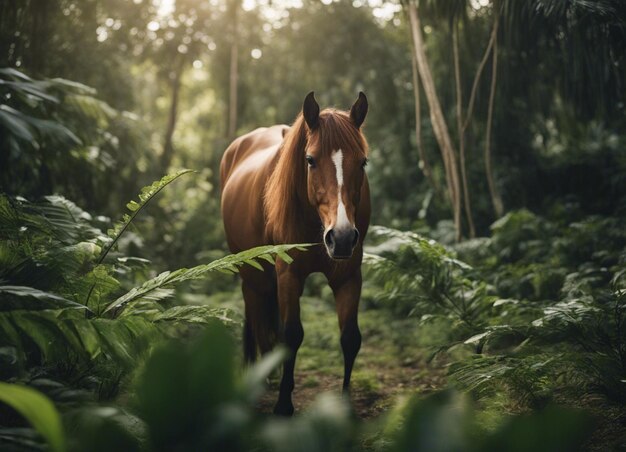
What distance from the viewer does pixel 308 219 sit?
3406 millimetres

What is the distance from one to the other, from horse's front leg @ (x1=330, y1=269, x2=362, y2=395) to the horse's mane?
458mm

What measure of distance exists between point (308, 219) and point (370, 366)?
2141 mm

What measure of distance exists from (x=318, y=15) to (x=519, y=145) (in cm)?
610

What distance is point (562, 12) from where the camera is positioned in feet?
16.1

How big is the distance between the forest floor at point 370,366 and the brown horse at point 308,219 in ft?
1.58

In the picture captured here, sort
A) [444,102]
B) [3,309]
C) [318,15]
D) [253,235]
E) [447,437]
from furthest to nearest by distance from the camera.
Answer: [318,15] < [444,102] < [253,235] < [3,309] < [447,437]

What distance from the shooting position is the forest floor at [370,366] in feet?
13.1

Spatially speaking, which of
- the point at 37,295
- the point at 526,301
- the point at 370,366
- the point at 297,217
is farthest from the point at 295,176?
the point at 370,366

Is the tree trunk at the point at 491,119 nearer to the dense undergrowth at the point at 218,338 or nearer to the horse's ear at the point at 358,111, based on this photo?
the dense undergrowth at the point at 218,338

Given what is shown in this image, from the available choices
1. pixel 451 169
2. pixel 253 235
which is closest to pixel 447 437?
pixel 253 235

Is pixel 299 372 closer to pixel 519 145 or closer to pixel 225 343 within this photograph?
pixel 225 343

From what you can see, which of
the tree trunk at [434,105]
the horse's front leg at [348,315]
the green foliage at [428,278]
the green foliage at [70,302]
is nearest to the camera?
the green foliage at [70,302]

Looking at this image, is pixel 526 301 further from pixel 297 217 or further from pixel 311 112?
pixel 311 112

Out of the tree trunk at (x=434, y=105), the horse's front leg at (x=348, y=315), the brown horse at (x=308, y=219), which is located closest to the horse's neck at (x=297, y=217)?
the brown horse at (x=308, y=219)
